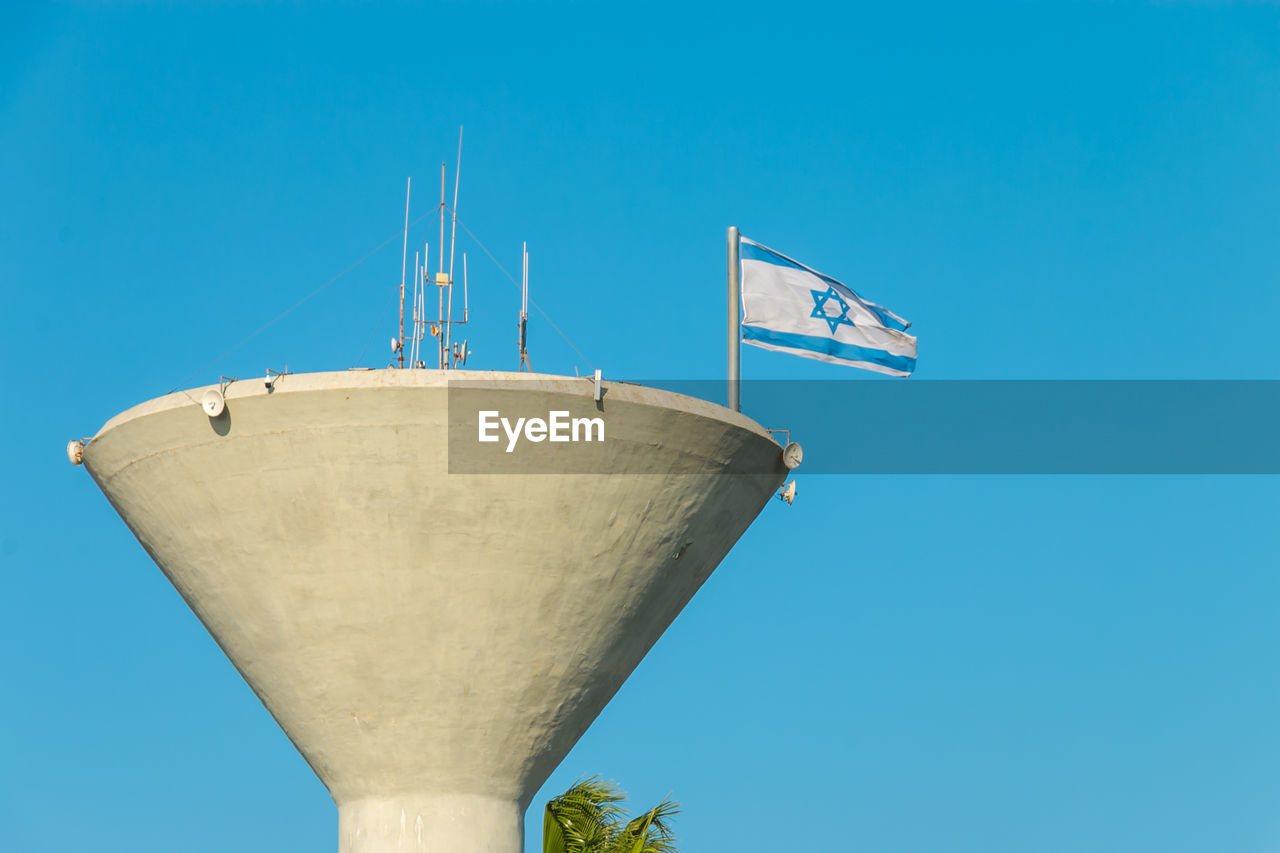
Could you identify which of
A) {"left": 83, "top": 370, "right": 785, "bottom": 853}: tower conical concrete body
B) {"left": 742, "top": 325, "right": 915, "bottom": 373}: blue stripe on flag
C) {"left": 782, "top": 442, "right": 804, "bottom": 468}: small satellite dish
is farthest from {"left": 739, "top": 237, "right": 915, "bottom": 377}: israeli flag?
{"left": 83, "top": 370, "right": 785, "bottom": 853}: tower conical concrete body

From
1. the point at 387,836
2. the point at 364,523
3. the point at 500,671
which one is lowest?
the point at 387,836

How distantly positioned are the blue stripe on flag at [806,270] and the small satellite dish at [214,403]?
24.6ft

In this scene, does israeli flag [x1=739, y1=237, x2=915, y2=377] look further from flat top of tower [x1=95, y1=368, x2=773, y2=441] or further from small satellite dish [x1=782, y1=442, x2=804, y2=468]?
flat top of tower [x1=95, y1=368, x2=773, y2=441]

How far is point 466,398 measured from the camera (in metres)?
17.4

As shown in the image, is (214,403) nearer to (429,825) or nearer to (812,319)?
(429,825)

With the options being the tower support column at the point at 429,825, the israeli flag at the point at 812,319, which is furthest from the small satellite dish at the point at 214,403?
the israeli flag at the point at 812,319

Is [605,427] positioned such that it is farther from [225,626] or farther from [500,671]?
[225,626]

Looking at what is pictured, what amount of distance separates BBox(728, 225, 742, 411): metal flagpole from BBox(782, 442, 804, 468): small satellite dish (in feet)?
4.07

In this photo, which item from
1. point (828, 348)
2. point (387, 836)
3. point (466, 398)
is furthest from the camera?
point (828, 348)

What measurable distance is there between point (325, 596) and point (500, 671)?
2.02m

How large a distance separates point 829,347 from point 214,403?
8.33 m

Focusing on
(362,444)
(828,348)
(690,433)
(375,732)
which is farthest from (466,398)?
(828,348)

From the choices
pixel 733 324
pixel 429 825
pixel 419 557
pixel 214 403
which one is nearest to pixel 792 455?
pixel 733 324

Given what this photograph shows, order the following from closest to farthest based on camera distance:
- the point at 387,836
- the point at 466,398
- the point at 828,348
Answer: the point at 466,398
the point at 387,836
the point at 828,348
